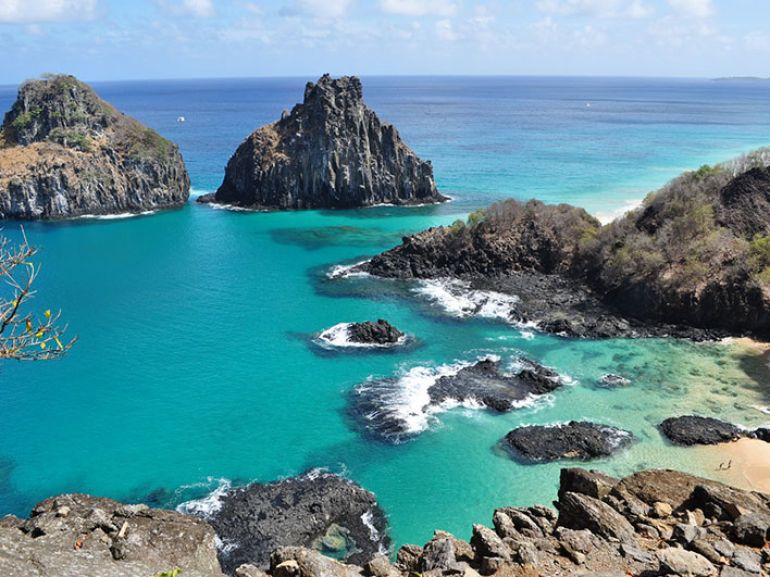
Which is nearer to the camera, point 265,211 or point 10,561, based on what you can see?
point 10,561

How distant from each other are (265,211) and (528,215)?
4908 centimetres

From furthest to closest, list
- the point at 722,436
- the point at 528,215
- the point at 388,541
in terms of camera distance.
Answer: the point at 528,215 < the point at 722,436 < the point at 388,541

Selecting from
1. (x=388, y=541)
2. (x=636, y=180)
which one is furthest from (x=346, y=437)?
(x=636, y=180)

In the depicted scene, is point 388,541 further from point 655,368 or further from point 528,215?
point 528,215

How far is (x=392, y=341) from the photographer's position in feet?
182

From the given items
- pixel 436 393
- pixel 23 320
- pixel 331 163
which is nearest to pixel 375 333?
pixel 436 393

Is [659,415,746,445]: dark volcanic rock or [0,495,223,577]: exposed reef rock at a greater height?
[0,495,223,577]: exposed reef rock

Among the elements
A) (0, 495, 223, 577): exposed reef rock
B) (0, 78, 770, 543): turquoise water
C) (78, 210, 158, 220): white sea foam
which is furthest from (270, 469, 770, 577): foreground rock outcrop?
(78, 210, 158, 220): white sea foam

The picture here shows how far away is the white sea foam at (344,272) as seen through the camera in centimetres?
7412

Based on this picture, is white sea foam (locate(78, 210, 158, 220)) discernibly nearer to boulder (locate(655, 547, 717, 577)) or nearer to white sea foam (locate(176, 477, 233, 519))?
white sea foam (locate(176, 477, 233, 519))

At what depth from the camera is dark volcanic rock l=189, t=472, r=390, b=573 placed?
32062 millimetres

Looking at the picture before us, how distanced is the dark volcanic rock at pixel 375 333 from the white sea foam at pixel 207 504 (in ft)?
69.8

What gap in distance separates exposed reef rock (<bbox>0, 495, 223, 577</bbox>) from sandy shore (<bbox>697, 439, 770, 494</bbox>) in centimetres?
2981

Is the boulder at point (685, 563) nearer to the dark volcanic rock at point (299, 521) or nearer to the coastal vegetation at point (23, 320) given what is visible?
the dark volcanic rock at point (299, 521)
